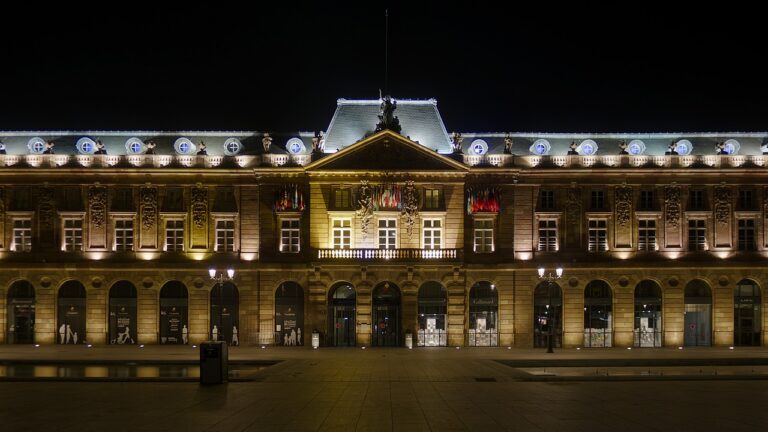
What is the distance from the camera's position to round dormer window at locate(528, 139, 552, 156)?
2628 inches

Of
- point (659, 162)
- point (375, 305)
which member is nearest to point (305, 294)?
point (375, 305)

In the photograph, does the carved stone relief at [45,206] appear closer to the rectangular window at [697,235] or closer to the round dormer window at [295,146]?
the round dormer window at [295,146]

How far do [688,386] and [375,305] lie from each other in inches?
1284

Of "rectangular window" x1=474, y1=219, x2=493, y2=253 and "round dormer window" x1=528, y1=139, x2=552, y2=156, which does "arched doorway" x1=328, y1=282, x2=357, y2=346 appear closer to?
"rectangular window" x1=474, y1=219, x2=493, y2=253

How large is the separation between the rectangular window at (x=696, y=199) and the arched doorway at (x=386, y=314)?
23635 millimetres

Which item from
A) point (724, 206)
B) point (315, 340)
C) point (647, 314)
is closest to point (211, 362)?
point (315, 340)

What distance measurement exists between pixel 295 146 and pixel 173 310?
15.9 metres

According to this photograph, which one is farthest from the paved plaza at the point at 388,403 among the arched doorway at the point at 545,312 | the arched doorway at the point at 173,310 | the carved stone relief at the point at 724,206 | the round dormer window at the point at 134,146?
the carved stone relief at the point at 724,206

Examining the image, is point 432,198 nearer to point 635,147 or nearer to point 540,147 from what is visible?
point 540,147

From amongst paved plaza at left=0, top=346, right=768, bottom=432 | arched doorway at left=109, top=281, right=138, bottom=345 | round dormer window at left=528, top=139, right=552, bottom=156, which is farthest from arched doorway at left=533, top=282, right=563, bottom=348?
arched doorway at left=109, top=281, right=138, bottom=345

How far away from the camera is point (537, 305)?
213ft

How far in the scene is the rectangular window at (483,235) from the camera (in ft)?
213

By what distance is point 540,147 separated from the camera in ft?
219

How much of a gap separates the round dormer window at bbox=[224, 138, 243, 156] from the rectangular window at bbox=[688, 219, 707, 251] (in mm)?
35883
